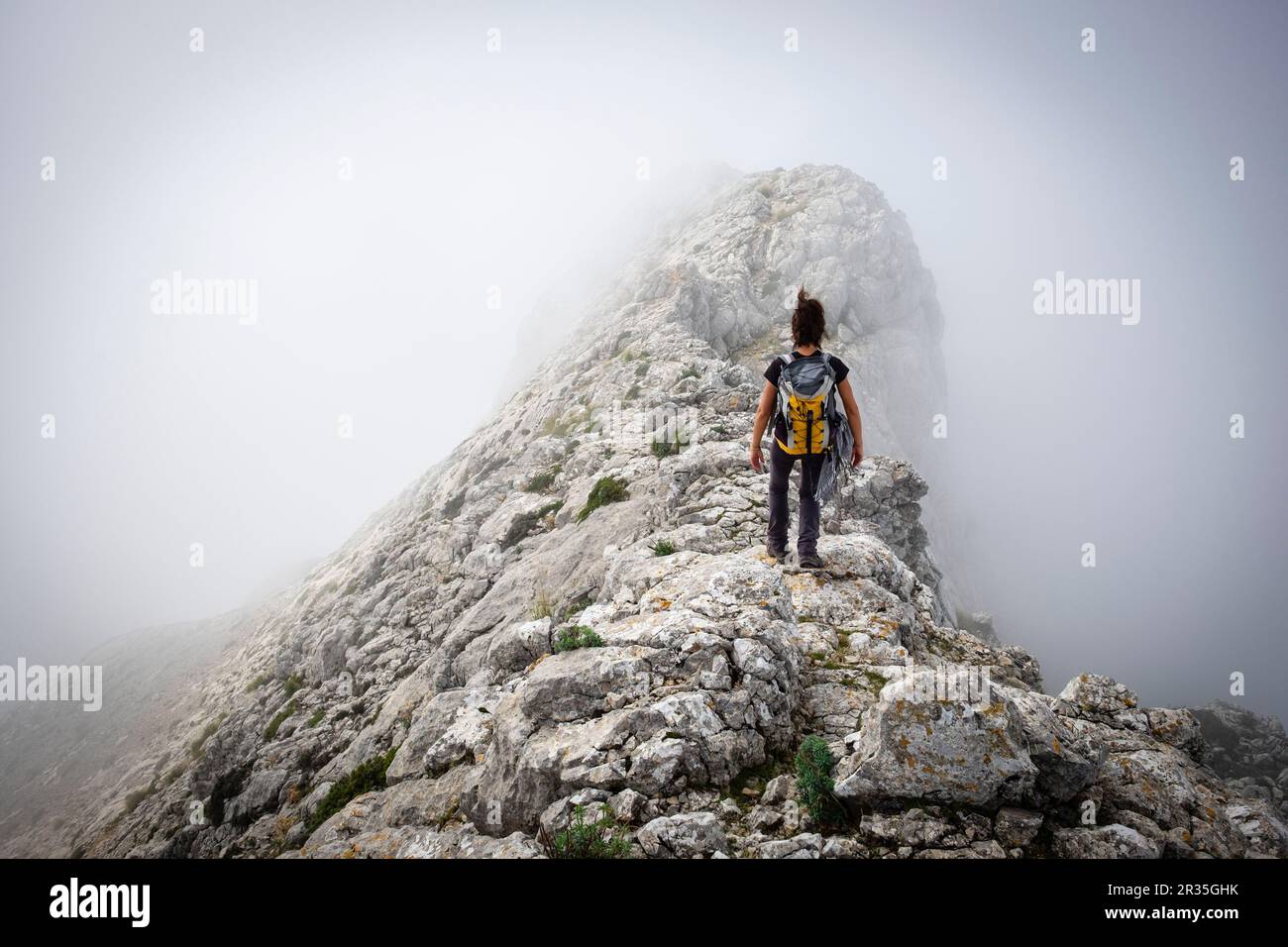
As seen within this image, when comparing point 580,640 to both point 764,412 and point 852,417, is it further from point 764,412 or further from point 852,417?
point 852,417

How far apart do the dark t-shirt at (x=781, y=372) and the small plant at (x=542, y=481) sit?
1309cm

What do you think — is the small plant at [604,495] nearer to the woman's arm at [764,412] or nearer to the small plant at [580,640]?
the woman's arm at [764,412]

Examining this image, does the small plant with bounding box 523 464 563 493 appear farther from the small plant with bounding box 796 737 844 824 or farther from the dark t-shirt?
the small plant with bounding box 796 737 844 824

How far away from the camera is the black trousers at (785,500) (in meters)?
8.21


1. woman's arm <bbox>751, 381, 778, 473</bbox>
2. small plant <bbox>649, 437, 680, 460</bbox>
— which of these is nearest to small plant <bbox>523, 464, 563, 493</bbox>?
small plant <bbox>649, 437, 680, 460</bbox>

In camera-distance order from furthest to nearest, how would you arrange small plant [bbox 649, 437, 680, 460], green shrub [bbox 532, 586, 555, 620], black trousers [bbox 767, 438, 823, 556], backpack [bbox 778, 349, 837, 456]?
small plant [bbox 649, 437, 680, 460] → green shrub [bbox 532, 586, 555, 620] → black trousers [bbox 767, 438, 823, 556] → backpack [bbox 778, 349, 837, 456]

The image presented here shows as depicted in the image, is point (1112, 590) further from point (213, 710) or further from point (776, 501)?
point (213, 710)

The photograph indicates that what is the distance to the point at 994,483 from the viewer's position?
10044cm

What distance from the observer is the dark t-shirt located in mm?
7738

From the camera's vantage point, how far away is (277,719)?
664 inches

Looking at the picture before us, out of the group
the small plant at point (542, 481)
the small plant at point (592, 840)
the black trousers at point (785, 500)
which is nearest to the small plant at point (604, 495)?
the small plant at point (542, 481)

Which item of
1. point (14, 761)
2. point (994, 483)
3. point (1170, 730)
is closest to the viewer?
point (1170, 730)

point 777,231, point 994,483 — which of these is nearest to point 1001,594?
point 994,483
